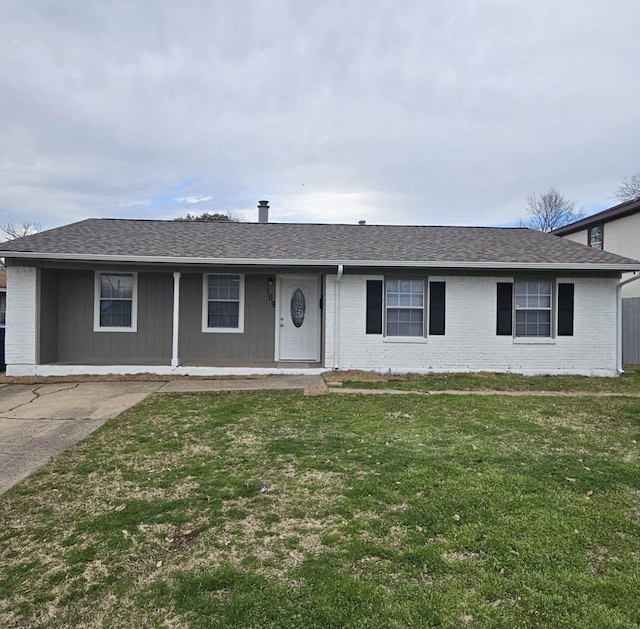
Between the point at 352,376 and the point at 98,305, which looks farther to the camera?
the point at 98,305

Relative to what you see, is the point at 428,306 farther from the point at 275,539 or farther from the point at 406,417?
the point at 275,539

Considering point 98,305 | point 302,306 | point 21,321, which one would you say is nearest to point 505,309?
point 302,306

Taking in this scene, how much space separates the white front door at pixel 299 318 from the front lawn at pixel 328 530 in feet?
18.0

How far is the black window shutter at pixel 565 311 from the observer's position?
10.6 m

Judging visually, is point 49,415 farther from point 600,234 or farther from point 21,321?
point 600,234

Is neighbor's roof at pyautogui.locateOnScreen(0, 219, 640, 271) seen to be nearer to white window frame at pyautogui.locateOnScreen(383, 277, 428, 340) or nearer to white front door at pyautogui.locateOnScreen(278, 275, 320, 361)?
white window frame at pyautogui.locateOnScreen(383, 277, 428, 340)

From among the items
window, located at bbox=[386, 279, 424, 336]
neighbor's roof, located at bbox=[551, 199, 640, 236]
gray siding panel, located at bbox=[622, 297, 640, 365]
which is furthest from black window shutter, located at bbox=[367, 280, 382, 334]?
neighbor's roof, located at bbox=[551, 199, 640, 236]

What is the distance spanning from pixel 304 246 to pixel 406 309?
9.31ft

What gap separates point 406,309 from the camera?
10602 millimetres

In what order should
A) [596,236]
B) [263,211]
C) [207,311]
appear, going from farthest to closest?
[596,236], [263,211], [207,311]

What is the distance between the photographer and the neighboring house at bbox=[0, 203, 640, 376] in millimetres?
10102

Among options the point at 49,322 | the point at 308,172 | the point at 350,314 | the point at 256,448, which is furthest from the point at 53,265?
the point at 308,172

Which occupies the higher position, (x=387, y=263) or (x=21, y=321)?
(x=387, y=263)

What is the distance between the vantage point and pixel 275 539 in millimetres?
3172
